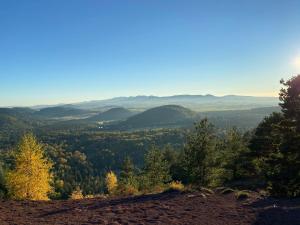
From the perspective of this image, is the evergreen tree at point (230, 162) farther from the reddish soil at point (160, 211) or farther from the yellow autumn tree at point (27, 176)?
the reddish soil at point (160, 211)

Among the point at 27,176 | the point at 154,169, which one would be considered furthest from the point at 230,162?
the point at 27,176

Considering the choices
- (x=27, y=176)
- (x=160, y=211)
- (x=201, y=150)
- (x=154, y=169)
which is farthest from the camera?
(x=154, y=169)

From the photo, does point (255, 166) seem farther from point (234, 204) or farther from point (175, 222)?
point (175, 222)

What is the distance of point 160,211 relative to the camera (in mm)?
22578

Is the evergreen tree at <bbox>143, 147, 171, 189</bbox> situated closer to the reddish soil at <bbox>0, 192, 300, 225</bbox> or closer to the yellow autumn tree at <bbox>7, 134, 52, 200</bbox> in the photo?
the yellow autumn tree at <bbox>7, 134, 52, 200</bbox>

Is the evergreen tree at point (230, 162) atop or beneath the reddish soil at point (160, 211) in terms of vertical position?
beneath

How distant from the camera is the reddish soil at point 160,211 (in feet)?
67.7

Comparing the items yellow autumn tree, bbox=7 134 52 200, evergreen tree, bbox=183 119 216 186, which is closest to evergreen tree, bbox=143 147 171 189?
evergreen tree, bbox=183 119 216 186

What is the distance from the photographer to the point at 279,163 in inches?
1462

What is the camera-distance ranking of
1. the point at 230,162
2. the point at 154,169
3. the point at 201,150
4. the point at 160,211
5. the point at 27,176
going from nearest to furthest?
the point at 160,211 → the point at 27,176 → the point at 201,150 → the point at 230,162 → the point at 154,169

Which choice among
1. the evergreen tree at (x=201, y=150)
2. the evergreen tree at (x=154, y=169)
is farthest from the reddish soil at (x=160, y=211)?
the evergreen tree at (x=154, y=169)

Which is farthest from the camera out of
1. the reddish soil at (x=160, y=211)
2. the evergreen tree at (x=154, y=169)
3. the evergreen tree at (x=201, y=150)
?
the evergreen tree at (x=154, y=169)

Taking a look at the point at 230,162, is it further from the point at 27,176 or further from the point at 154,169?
the point at 27,176

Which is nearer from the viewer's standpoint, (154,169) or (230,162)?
(230,162)
